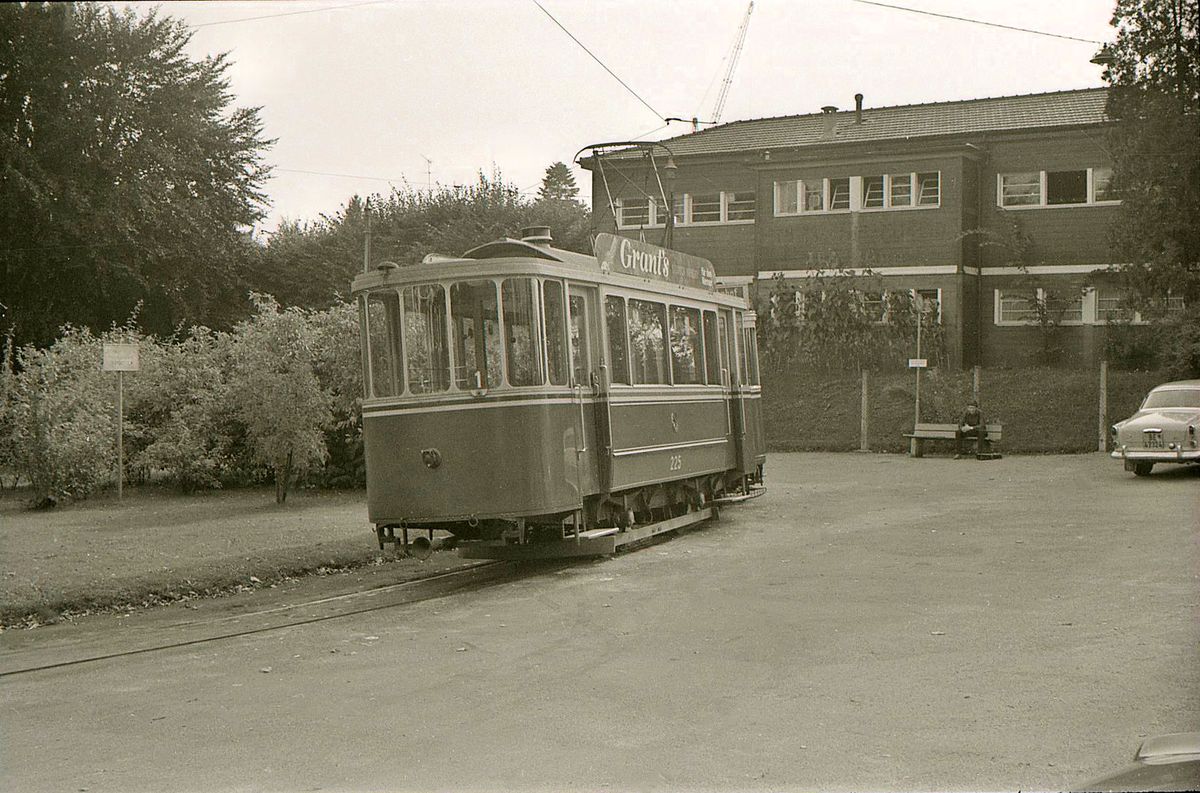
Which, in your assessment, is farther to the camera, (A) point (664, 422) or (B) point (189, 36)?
(A) point (664, 422)

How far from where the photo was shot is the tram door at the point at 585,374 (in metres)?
12.7

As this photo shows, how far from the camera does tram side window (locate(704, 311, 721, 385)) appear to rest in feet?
55.0

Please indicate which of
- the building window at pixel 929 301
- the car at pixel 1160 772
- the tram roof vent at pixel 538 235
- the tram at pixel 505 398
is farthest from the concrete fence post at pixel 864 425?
the car at pixel 1160 772

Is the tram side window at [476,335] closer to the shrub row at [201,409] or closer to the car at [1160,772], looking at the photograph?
the shrub row at [201,409]

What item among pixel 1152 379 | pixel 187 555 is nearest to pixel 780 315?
pixel 1152 379

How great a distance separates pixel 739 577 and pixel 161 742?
6.29m

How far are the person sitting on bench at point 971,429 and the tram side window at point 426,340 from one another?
1660cm

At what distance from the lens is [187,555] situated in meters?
13.6

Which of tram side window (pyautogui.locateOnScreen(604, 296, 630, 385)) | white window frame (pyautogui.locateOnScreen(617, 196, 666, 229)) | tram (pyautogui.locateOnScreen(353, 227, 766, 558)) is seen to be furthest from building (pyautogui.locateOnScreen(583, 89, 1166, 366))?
tram (pyautogui.locateOnScreen(353, 227, 766, 558))

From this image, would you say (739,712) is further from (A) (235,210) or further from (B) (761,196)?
(B) (761,196)

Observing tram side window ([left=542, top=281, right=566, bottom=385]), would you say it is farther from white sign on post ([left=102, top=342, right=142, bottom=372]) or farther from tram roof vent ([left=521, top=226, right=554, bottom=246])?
white sign on post ([left=102, top=342, right=142, bottom=372])

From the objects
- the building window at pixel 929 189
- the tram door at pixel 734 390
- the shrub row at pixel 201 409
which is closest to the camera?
the tram door at pixel 734 390

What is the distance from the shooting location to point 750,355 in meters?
18.6

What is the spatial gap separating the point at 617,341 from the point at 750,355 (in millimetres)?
5226
